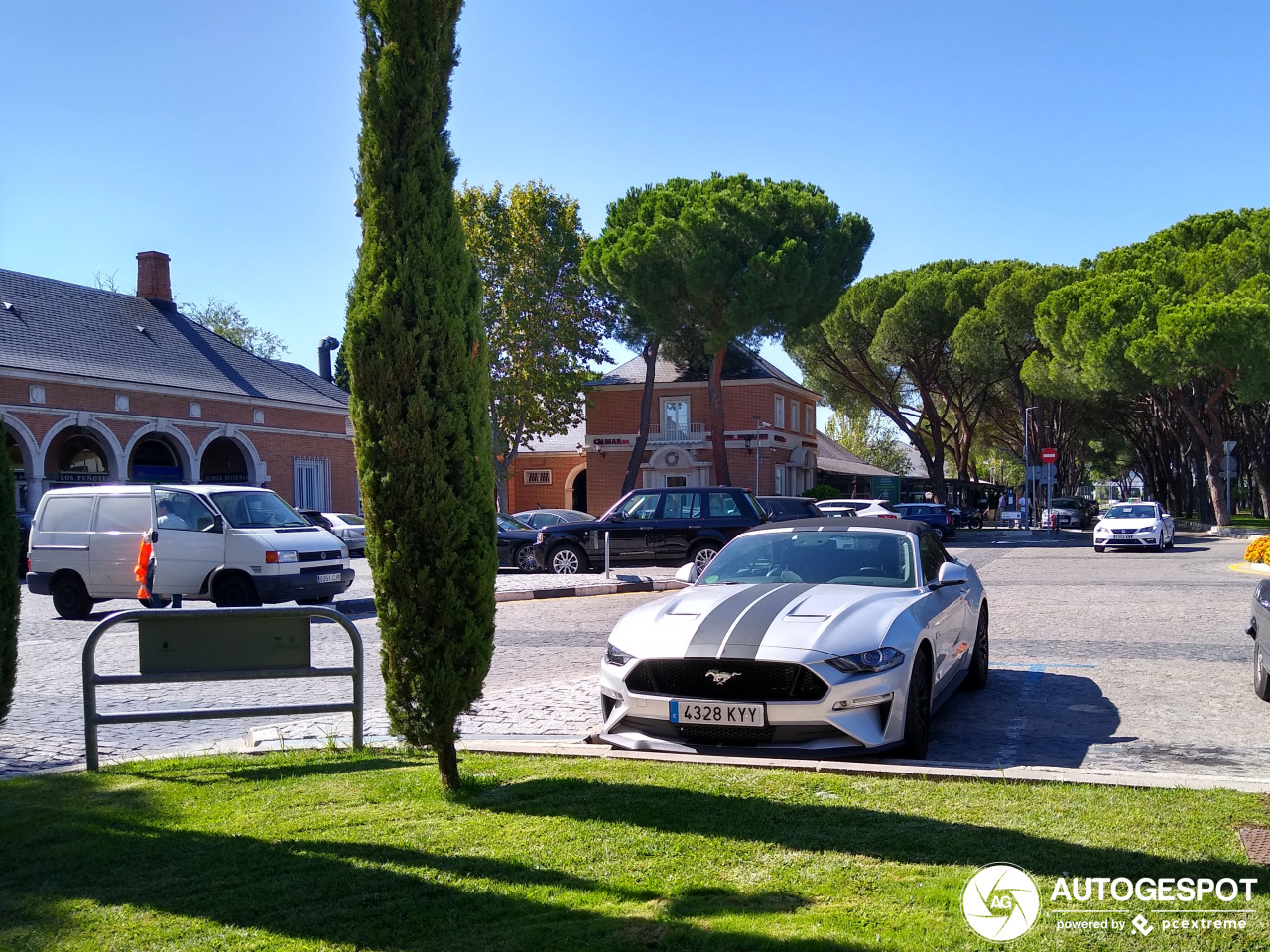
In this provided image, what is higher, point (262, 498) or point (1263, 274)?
point (1263, 274)

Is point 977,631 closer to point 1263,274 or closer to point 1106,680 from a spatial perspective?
point 1106,680

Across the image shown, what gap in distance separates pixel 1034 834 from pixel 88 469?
36.5 metres

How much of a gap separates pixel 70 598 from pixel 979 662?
13151 millimetres

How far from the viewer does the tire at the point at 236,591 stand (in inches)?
587

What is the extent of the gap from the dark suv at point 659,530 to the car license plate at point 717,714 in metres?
14.6

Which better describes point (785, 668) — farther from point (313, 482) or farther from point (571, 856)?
point (313, 482)

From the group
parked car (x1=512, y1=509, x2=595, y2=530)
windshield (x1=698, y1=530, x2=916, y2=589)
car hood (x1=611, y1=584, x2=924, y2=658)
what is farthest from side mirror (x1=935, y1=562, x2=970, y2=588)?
parked car (x1=512, y1=509, x2=595, y2=530)

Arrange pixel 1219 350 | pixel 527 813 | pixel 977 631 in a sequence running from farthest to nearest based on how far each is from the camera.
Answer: pixel 1219 350, pixel 977 631, pixel 527 813

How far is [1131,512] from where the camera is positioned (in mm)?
31516

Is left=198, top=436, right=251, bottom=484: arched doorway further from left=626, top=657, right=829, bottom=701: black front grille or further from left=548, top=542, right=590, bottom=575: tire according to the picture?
left=626, top=657, right=829, bottom=701: black front grille

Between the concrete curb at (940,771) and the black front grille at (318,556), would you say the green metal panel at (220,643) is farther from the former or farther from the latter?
the black front grille at (318,556)

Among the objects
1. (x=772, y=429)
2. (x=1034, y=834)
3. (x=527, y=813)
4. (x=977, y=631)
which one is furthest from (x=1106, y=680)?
(x=772, y=429)

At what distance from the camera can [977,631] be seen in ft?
28.7

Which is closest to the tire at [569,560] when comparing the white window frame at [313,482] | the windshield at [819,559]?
the windshield at [819,559]
